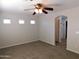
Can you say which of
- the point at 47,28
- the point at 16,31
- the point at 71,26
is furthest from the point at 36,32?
the point at 71,26

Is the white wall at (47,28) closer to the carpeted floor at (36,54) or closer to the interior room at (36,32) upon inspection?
the interior room at (36,32)

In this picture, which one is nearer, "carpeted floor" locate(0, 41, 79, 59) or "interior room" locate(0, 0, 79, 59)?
"carpeted floor" locate(0, 41, 79, 59)

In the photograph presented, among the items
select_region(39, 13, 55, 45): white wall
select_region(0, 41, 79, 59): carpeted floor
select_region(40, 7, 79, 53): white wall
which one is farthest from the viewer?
select_region(39, 13, 55, 45): white wall

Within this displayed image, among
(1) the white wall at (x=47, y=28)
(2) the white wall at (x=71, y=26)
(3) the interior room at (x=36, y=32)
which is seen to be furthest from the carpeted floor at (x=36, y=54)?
(1) the white wall at (x=47, y=28)

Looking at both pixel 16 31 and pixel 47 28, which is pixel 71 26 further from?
pixel 16 31

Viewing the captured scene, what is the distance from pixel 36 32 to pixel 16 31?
1.80 metres

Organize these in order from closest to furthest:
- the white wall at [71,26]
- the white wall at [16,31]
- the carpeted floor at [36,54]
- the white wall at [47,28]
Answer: the carpeted floor at [36,54], the white wall at [71,26], the white wall at [16,31], the white wall at [47,28]

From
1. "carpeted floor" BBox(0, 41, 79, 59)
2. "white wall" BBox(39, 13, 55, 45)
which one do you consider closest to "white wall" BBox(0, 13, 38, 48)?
"white wall" BBox(39, 13, 55, 45)

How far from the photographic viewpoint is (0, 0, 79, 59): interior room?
3773 millimetres

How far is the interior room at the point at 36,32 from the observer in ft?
12.4

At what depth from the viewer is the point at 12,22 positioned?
5.12 m

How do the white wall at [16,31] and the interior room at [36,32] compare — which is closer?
the interior room at [36,32]

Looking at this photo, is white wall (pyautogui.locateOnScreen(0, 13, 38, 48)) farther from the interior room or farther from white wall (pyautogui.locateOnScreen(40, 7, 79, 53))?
white wall (pyautogui.locateOnScreen(40, 7, 79, 53))

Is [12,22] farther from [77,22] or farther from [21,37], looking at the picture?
[77,22]
